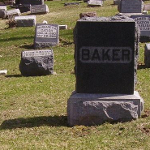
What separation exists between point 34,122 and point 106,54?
1.54 meters

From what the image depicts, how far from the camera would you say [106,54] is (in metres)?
7.46

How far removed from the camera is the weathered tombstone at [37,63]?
12.1 meters

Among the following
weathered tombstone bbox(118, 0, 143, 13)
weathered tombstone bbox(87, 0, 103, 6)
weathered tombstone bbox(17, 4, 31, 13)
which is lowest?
weathered tombstone bbox(17, 4, 31, 13)

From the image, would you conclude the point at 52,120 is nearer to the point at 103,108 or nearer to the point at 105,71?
the point at 103,108

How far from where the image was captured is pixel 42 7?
25.4m

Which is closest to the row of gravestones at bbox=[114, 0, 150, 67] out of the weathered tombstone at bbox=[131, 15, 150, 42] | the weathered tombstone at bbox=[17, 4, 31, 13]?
the weathered tombstone at bbox=[131, 15, 150, 42]

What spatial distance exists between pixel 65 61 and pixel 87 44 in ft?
21.8

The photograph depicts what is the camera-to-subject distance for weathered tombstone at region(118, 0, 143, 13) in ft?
71.5

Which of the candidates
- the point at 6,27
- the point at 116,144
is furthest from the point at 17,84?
the point at 6,27

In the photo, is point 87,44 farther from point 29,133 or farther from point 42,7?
point 42,7

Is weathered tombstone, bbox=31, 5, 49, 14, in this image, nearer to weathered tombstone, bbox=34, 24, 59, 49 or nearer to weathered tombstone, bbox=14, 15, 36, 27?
weathered tombstone, bbox=14, 15, 36, 27

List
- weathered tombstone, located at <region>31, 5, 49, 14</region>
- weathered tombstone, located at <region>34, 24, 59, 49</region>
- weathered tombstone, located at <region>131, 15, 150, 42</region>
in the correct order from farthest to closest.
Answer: weathered tombstone, located at <region>31, 5, 49, 14</region> → weathered tombstone, located at <region>34, 24, 59, 49</region> → weathered tombstone, located at <region>131, 15, 150, 42</region>

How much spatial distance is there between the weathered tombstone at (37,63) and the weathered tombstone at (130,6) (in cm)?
1016

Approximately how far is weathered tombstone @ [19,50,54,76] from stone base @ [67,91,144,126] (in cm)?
466
